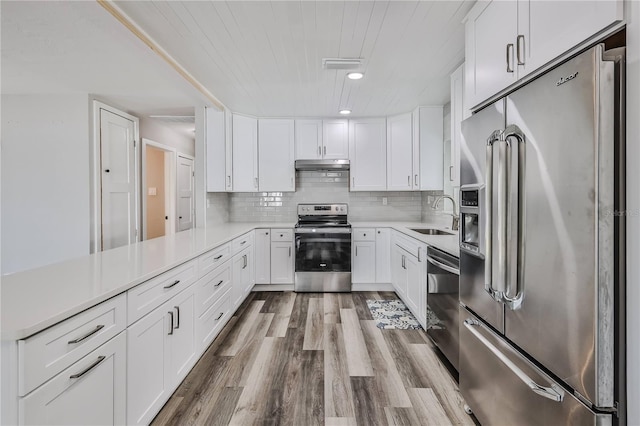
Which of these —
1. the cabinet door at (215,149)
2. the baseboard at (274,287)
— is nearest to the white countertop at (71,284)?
the cabinet door at (215,149)

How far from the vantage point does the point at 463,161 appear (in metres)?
1.70

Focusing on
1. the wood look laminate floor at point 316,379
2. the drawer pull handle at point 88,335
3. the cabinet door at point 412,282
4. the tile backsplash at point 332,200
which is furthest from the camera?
the tile backsplash at point 332,200

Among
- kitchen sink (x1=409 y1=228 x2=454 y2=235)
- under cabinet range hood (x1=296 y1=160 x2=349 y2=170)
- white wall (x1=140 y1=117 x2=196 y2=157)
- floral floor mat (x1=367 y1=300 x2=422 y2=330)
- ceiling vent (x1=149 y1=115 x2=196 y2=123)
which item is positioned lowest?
floral floor mat (x1=367 y1=300 x2=422 y2=330)

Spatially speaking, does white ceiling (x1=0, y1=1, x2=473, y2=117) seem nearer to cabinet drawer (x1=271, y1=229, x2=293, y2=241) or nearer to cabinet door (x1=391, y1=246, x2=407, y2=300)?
cabinet drawer (x1=271, y1=229, x2=293, y2=241)

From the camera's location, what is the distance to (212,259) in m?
2.48

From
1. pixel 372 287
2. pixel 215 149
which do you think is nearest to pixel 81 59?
pixel 215 149

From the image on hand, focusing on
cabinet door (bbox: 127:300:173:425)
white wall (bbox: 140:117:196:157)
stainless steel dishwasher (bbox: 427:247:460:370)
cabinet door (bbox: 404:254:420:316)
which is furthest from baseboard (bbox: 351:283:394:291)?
white wall (bbox: 140:117:196:157)

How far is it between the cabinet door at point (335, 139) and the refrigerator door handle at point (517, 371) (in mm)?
2975

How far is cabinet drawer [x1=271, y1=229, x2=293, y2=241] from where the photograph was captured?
403 centimetres

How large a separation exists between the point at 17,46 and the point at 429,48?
3124 mm

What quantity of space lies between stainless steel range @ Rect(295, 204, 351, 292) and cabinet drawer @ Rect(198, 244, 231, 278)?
119 cm

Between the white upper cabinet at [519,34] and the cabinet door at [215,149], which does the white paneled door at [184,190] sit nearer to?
the cabinet door at [215,149]

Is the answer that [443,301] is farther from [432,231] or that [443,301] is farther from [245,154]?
[245,154]

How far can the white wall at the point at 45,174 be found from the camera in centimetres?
336
